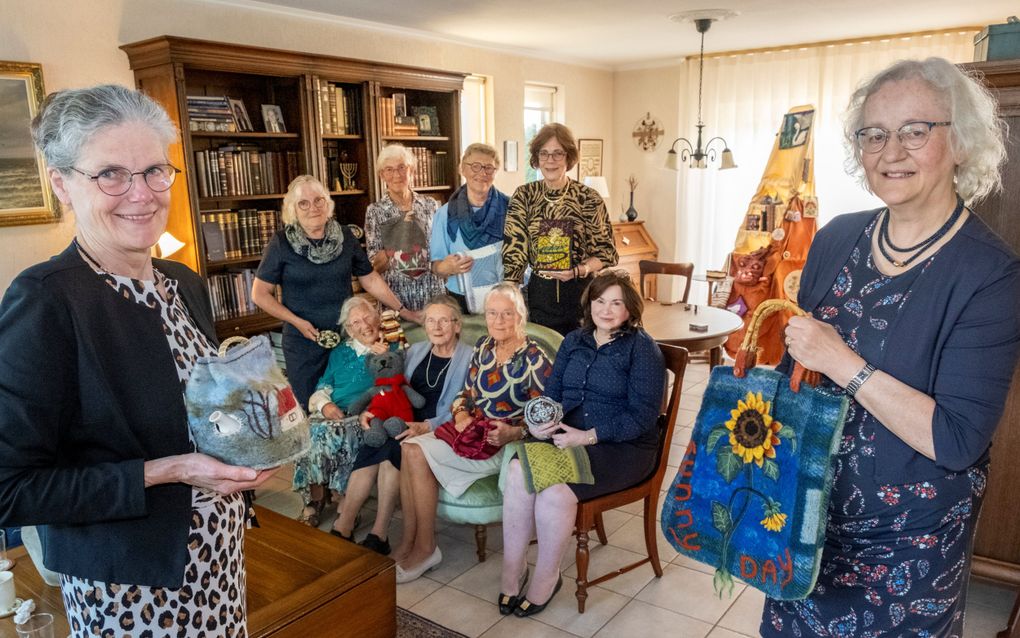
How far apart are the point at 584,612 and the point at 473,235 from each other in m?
1.78

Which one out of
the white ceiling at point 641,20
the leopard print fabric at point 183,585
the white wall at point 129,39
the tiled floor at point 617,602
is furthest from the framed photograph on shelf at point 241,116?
the leopard print fabric at point 183,585

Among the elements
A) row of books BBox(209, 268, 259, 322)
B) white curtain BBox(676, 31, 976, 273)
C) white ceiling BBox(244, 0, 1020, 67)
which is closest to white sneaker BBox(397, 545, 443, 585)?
row of books BBox(209, 268, 259, 322)

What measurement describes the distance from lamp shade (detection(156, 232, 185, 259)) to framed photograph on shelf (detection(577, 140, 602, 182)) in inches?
172

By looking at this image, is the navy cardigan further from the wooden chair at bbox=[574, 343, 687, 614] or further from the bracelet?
the wooden chair at bbox=[574, 343, 687, 614]

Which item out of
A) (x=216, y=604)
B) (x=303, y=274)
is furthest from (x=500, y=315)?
(x=216, y=604)

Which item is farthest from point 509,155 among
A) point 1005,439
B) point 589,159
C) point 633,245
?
point 1005,439

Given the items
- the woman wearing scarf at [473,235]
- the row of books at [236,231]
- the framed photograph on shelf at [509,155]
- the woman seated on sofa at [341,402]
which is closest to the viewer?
the woman seated on sofa at [341,402]

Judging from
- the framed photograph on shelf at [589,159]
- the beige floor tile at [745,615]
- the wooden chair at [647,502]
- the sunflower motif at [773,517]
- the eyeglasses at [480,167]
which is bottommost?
the beige floor tile at [745,615]

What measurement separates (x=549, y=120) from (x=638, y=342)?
4882 mm

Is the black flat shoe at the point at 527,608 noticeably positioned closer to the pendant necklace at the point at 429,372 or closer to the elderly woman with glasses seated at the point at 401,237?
the pendant necklace at the point at 429,372

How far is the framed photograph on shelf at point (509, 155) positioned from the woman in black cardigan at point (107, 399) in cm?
535

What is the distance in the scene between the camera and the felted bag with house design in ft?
3.27

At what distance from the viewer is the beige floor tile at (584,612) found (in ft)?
7.70

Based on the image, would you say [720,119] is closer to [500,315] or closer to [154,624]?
[500,315]
